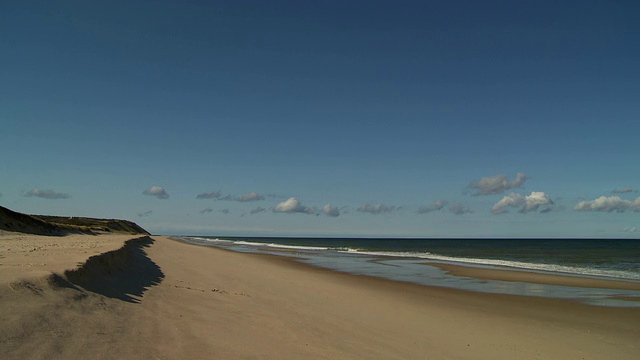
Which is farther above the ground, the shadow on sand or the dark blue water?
the shadow on sand

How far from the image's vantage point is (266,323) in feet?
35.9

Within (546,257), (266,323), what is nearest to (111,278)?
(266,323)

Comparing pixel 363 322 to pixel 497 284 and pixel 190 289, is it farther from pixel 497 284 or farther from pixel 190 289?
pixel 497 284

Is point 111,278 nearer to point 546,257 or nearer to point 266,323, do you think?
point 266,323

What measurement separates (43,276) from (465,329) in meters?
12.0

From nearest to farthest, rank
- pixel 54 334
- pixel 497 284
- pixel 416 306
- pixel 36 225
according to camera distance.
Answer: pixel 54 334 → pixel 416 306 → pixel 497 284 → pixel 36 225

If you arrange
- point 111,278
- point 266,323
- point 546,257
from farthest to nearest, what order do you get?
1. point 546,257
2. point 111,278
3. point 266,323

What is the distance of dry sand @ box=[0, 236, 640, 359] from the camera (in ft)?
23.0

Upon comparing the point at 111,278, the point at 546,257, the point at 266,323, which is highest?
the point at 111,278

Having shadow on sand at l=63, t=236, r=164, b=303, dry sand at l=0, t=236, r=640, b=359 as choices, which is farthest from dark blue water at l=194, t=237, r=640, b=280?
shadow on sand at l=63, t=236, r=164, b=303

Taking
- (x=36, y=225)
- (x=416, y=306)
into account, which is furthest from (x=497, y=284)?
(x=36, y=225)

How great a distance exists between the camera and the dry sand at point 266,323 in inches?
275

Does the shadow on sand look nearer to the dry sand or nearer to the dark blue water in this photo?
the dry sand

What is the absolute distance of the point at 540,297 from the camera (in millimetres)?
20875
